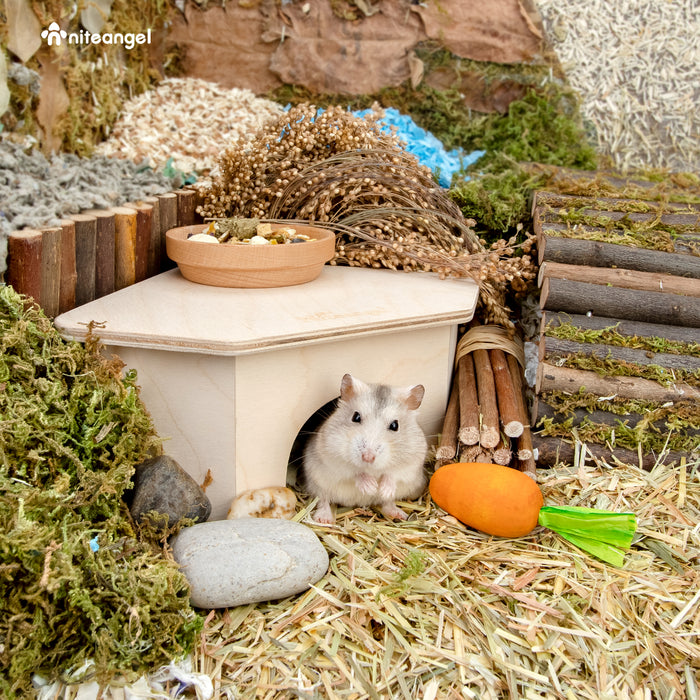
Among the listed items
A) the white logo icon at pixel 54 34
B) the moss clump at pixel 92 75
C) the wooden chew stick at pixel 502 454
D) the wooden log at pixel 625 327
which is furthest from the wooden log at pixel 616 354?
the white logo icon at pixel 54 34

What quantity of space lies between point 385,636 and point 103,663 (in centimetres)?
95

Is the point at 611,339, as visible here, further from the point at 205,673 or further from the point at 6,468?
the point at 6,468

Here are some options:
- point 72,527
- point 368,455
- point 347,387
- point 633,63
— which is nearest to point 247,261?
point 347,387

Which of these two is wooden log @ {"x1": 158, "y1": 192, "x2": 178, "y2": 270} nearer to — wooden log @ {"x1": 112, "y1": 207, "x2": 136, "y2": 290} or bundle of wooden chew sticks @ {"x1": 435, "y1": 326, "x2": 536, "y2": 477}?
wooden log @ {"x1": 112, "y1": 207, "x2": 136, "y2": 290}

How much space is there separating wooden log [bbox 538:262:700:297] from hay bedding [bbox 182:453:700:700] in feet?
3.99

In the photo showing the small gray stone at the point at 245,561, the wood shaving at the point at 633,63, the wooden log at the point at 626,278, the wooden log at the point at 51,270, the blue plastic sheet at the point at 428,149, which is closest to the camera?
the small gray stone at the point at 245,561

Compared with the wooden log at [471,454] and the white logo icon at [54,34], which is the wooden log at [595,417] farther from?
the white logo icon at [54,34]

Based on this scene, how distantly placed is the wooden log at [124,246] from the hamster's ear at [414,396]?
1.60 metres

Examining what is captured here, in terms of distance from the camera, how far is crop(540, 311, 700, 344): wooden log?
3.58m

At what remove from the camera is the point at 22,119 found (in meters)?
4.17

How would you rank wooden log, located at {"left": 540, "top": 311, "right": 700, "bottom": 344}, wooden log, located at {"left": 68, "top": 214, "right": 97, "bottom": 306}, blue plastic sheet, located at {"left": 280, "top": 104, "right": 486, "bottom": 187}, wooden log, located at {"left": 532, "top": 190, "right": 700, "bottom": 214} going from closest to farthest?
1. wooden log, located at {"left": 68, "top": 214, "right": 97, "bottom": 306}
2. wooden log, located at {"left": 540, "top": 311, "right": 700, "bottom": 344}
3. wooden log, located at {"left": 532, "top": 190, "right": 700, "bottom": 214}
4. blue plastic sheet, located at {"left": 280, "top": 104, "right": 486, "bottom": 187}

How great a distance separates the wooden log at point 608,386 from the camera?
3387mm

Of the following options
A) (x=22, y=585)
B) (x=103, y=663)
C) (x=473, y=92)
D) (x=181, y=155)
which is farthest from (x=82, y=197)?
(x=473, y=92)

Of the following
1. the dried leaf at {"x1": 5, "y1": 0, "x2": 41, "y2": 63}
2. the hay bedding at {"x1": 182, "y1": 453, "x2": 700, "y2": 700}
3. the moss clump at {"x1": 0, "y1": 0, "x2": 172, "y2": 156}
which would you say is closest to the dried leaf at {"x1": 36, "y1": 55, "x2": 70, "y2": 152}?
the moss clump at {"x1": 0, "y1": 0, "x2": 172, "y2": 156}
